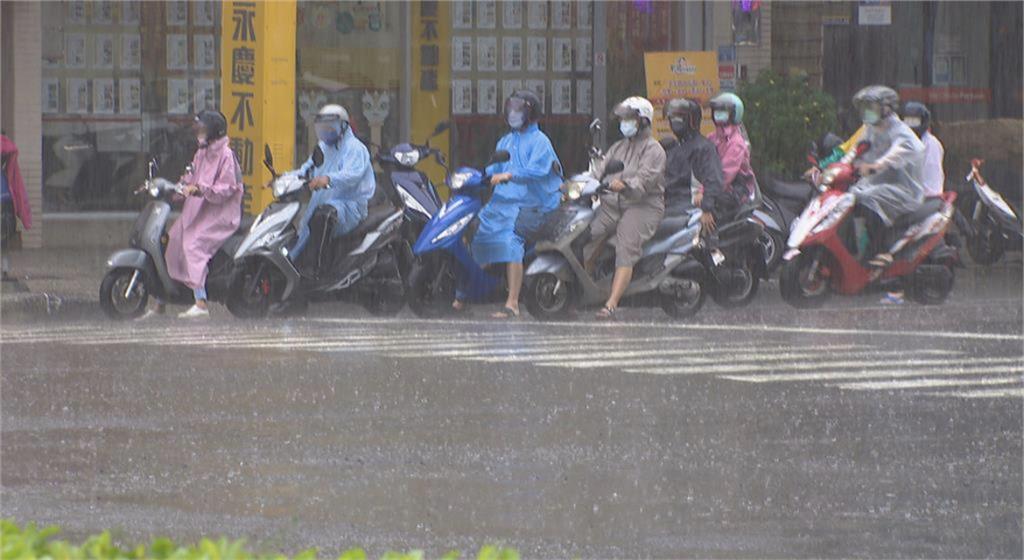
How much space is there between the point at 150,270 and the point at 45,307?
172 cm

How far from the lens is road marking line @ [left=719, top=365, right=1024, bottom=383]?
40.7ft

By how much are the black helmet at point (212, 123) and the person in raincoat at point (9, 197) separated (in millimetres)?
3380

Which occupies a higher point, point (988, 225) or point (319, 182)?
point (319, 182)

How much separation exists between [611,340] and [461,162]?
10219 millimetres

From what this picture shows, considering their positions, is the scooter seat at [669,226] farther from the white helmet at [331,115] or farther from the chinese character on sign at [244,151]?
the chinese character on sign at [244,151]

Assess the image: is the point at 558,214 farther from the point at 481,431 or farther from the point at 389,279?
the point at 481,431

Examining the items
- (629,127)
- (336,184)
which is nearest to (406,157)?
(336,184)

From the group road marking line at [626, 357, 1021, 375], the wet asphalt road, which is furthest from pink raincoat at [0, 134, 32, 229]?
road marking line at [626, 357, 1021, 375]

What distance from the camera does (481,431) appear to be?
399 inches

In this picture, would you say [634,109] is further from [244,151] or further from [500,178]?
[244,151]

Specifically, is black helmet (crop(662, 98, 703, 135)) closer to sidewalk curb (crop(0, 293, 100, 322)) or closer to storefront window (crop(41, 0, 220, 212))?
sidewalk curb (crop(0, 293, 100, 322))

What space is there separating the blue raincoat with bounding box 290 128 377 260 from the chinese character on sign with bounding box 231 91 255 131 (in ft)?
8.97

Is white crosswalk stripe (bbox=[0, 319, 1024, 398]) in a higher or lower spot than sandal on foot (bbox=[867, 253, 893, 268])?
lower

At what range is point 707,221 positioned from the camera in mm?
16922
